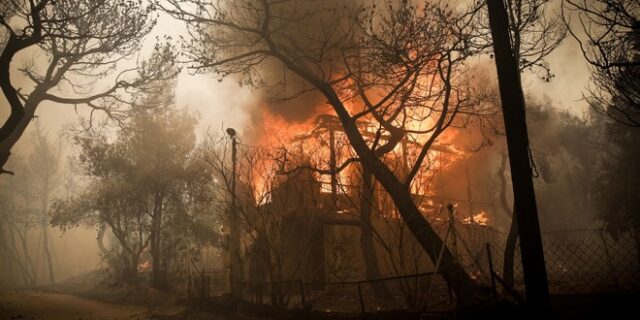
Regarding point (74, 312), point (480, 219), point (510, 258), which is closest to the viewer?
point (510, 258)

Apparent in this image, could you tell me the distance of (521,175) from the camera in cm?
534

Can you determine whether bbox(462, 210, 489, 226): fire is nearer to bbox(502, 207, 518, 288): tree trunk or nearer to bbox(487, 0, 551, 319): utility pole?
bbox(502, 207, 518, 288): tree trunk

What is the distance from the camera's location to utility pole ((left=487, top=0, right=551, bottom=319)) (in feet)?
16.4

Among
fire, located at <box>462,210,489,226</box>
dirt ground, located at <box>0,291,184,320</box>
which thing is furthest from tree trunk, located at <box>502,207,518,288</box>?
fire, located at <box>462,210,489,226</box>

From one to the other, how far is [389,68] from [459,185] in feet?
62.4

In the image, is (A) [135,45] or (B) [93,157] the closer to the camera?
(A) [135,45]

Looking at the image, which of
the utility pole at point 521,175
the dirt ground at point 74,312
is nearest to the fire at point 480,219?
the dirt ground at point 74,312

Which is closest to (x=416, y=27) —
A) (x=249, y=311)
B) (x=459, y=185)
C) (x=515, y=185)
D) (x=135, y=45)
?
(x=515, y=185)

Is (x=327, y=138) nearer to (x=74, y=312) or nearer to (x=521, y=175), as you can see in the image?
(x=74, y=312)

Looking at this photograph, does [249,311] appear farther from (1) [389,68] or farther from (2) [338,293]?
(1) [389,68]

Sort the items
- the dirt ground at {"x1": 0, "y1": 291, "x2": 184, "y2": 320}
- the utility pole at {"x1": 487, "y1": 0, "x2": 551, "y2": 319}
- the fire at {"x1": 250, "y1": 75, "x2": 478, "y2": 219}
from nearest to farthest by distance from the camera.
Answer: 1. the utility pole at {"x1": 487, "y1": 0, "x2": 551, "y2": 319}
2. the dirt ground at {"x1": 0, "y1": 291, "x2": 184, "y2": 320}
3. the fire at {"x1": 250, "y1": 75, "x2": 478, "y2": 219}

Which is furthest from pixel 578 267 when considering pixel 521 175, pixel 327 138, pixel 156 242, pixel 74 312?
pixel 156 242

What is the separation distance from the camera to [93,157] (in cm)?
2688

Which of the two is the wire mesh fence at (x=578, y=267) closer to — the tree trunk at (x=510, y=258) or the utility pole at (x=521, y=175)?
the tree trunk at (x=510, y=258)
